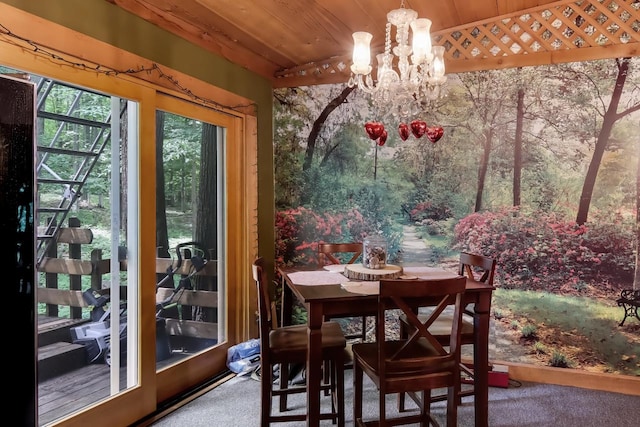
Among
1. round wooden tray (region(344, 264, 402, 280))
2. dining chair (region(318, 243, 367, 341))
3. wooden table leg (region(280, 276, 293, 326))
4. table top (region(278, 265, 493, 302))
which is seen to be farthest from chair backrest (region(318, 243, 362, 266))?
round wooden tray (region(344, 264, 402, 280))

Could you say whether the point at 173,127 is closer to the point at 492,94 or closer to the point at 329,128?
the point at 329,128

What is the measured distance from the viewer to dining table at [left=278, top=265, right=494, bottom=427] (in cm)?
196

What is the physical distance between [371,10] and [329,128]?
998 millimetres

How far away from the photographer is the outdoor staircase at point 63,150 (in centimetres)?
203

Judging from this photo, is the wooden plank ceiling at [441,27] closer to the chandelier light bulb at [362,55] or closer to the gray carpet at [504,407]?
the chandelier light bulb at [362,55]

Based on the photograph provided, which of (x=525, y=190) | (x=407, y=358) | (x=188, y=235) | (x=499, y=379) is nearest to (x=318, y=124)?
(x=188, y=235)

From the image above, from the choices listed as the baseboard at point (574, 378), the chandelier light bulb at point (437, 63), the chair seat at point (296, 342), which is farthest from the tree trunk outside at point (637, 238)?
the chair seat at point (296, 342)

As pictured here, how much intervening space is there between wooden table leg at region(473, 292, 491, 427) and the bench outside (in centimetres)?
131

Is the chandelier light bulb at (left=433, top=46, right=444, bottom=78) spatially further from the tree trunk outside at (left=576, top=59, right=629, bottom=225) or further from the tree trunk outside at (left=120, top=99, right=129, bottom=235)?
the tree trunk outside at (left=120, top=99, right=129, bottom=235)

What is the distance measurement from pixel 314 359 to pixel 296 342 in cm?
23

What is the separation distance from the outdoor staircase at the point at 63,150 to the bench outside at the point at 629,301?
3246 mm

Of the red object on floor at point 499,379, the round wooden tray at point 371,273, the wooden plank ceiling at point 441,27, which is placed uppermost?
the wooden plank ceiling at point 441,27

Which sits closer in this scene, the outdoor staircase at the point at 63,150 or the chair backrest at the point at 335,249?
the outdoor staircase at the point at 63,150

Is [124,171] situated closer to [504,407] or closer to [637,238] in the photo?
[504,407]
